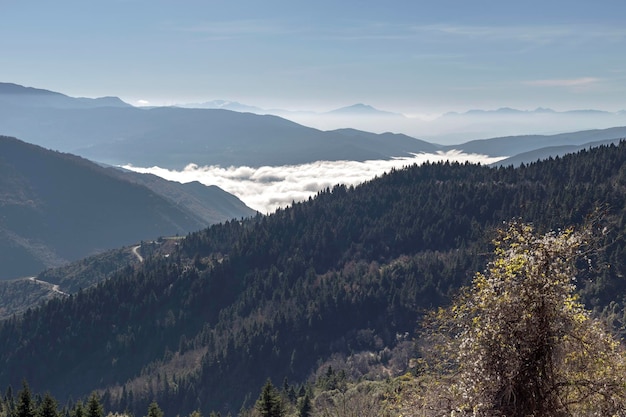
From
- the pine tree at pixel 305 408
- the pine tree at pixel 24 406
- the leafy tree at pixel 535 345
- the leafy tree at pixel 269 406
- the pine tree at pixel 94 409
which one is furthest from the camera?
the pine tree at pixel 305 408

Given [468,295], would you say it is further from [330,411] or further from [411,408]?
[330,411]

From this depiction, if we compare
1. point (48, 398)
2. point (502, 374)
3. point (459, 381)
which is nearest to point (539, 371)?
point (502, 374)

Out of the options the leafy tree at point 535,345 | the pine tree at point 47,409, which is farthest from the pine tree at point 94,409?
the leafy tree at point 535,345

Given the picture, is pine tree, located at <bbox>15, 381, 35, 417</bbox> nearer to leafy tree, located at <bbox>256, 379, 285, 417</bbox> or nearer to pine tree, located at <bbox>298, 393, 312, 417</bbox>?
leafy tree, located at <bbox>256, 379, 285, 417</bbox>

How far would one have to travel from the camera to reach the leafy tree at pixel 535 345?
21.8 m

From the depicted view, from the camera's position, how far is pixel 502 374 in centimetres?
2183

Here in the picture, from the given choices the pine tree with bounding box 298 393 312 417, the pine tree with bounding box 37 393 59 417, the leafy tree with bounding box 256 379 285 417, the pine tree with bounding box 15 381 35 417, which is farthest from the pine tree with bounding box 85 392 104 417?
the pine tree with bounding box 298 393 312 417

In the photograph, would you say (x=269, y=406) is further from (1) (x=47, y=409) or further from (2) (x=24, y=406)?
(2) (x=24, y=406)

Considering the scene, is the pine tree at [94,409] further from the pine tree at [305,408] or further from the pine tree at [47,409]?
the pine tree at [305,408]

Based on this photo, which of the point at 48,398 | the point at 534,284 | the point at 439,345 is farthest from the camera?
the point at 48,398

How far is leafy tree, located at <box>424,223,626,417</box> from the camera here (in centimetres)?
2175

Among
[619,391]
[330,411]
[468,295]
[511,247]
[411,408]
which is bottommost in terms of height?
[330,411]

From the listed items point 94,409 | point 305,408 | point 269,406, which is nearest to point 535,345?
point 269,406

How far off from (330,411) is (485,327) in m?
71.8
